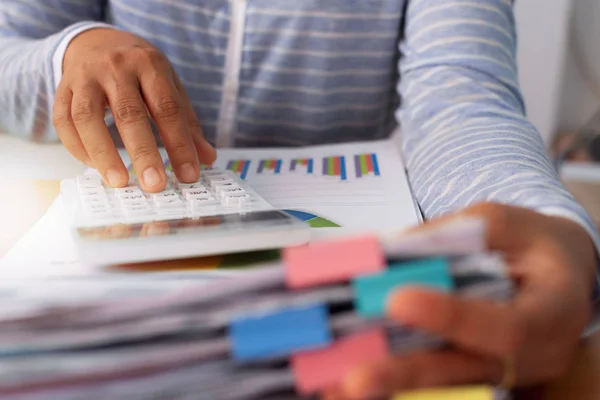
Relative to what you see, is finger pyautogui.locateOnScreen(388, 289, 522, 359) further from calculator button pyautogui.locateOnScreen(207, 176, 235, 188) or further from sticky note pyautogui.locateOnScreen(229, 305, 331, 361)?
calculator button pyautogui.locateOnScreen(207, 176, 235, 188)

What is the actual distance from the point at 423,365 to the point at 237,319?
0.20 ft

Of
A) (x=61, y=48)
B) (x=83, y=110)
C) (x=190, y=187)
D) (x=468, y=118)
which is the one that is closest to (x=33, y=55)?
(x=61, y=48)

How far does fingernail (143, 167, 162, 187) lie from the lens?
1.19ft

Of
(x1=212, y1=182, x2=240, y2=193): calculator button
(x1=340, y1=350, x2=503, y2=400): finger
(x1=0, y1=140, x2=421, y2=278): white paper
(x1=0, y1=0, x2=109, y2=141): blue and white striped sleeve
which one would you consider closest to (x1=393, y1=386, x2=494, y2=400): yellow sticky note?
(x1=340, y1=350, x2=503, y2=400): finger

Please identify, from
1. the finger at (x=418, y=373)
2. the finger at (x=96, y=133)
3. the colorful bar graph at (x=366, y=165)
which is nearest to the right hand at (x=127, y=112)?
the finger at (x=96, y=133)

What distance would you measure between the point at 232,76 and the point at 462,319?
47 cm

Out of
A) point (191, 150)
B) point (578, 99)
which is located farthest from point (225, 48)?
point (578, 99)

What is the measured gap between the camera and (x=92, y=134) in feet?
1.32

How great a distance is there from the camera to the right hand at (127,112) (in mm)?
384

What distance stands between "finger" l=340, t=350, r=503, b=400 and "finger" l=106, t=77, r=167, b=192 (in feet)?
0.72

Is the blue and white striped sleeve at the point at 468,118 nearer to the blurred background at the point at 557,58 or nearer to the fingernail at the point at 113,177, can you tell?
the fingernail at the point at 113,177

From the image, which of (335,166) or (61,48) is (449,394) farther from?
(61,48)

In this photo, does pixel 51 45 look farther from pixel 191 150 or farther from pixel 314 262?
pixel 314 262

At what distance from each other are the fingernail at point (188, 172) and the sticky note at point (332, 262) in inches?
8.4
